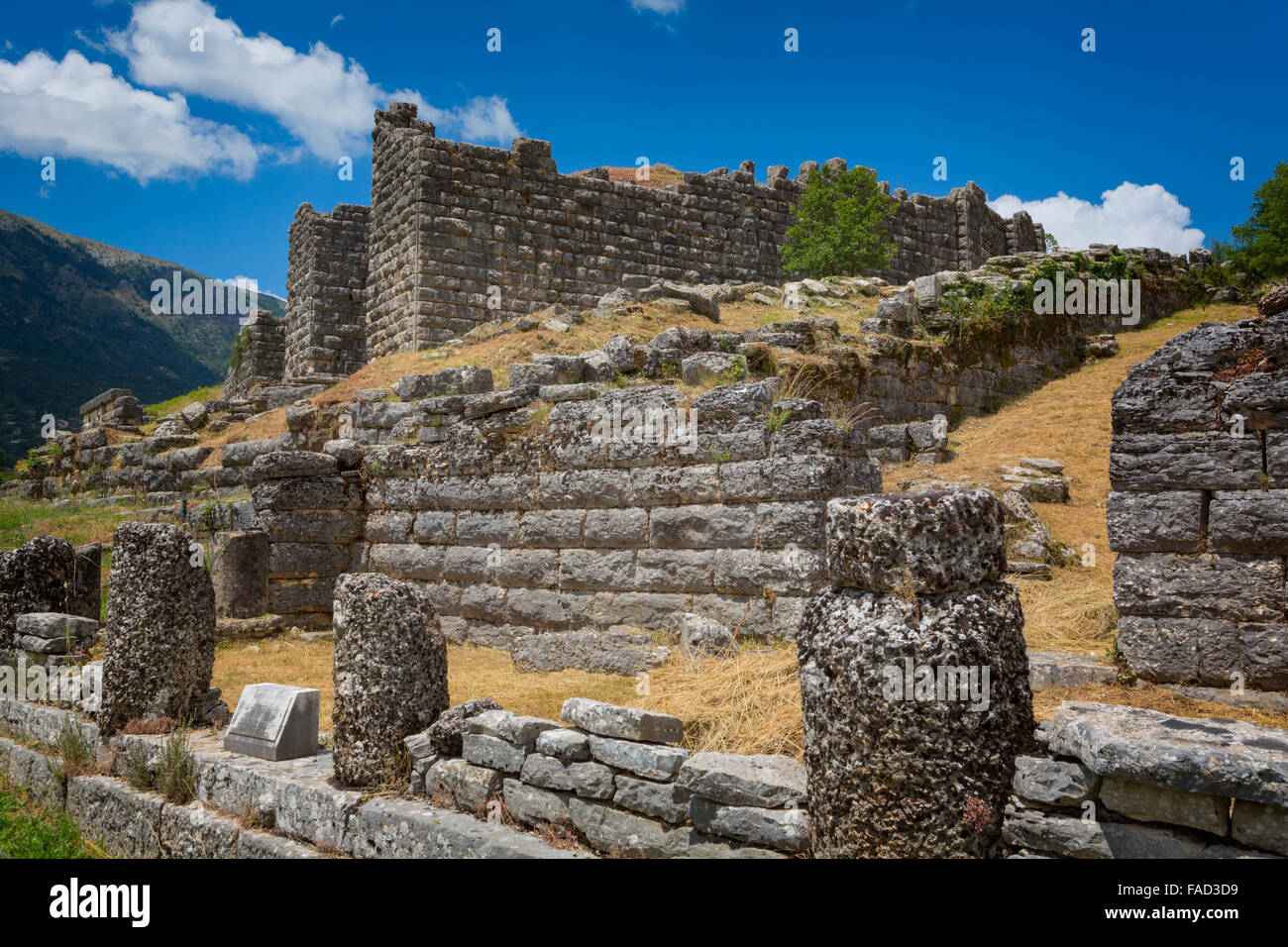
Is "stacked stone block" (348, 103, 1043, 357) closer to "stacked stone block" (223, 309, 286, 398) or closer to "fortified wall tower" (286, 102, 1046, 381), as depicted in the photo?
"fortified wall tower" (286, 102, 1046, 381)

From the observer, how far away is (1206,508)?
541cm

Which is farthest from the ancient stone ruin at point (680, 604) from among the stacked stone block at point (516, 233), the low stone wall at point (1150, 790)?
the stacked stone block at point (516, 233)

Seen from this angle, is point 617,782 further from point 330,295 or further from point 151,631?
point 330,295

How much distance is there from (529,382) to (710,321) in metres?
6.43

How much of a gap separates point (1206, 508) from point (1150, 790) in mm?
3528

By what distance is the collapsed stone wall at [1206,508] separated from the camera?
16.9 ft

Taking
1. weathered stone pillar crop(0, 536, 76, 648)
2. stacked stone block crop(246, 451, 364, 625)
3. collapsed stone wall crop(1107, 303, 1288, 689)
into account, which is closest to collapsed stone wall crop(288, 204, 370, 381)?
stacked stone block crop(246, 451, 364, 625)

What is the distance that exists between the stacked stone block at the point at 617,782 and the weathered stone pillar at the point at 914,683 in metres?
0.36

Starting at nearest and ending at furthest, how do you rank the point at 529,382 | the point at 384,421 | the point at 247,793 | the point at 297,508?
the point at 247,793, the point at 529,382, the point at 297,508, the point at 384,421

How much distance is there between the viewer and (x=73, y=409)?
41781 mm

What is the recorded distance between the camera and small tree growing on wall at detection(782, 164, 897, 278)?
21.1 meters

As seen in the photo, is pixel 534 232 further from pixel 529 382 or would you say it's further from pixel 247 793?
pixel 247 793

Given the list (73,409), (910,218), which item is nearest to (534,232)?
(910,218)

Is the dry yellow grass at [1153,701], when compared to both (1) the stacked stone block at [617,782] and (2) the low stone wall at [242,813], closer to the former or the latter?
(1) the stacked stone block at [617,782]
